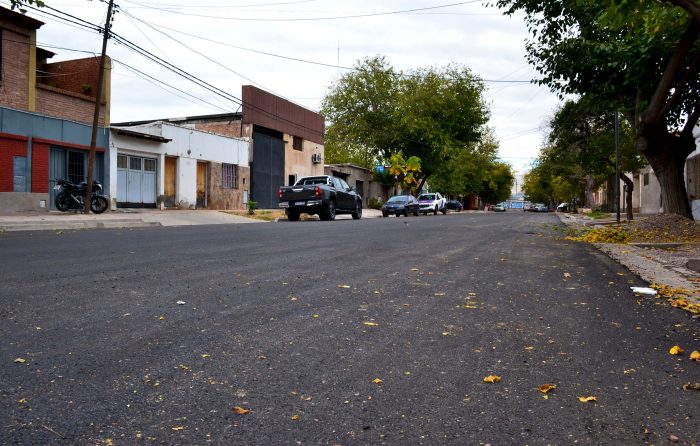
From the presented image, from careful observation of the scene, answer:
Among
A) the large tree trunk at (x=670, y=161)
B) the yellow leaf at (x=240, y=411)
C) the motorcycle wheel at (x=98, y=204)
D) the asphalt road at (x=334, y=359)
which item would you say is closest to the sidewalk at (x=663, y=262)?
the asphalt road at (x=334, y=359)

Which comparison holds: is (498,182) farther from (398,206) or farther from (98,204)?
(98,204)

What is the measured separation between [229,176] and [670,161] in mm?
22508

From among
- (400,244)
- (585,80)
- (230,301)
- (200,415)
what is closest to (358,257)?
(400,244)

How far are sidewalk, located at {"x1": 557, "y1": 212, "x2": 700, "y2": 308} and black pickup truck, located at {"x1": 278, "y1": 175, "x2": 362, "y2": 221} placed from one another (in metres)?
13.2

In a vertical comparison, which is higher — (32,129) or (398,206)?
(32,129)

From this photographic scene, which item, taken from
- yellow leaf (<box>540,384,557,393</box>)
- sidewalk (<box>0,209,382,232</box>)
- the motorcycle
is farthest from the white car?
yellow leaf (<box>540,384,557,393</box>)

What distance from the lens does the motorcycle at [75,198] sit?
2017cm

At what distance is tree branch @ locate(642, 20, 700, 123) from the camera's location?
1067 centimetres

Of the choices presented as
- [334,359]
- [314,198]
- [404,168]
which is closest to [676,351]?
[334,359]

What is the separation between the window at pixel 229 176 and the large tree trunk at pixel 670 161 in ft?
71.1

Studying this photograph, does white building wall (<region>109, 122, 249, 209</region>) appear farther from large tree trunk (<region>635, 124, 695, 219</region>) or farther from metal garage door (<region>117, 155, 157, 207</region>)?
large tree trunk (<region>635, 124, 695, 219</region>)

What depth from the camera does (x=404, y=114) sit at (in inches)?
1917

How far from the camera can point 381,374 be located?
124 inches

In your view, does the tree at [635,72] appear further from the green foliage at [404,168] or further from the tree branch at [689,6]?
the green foliage at [404,168]
